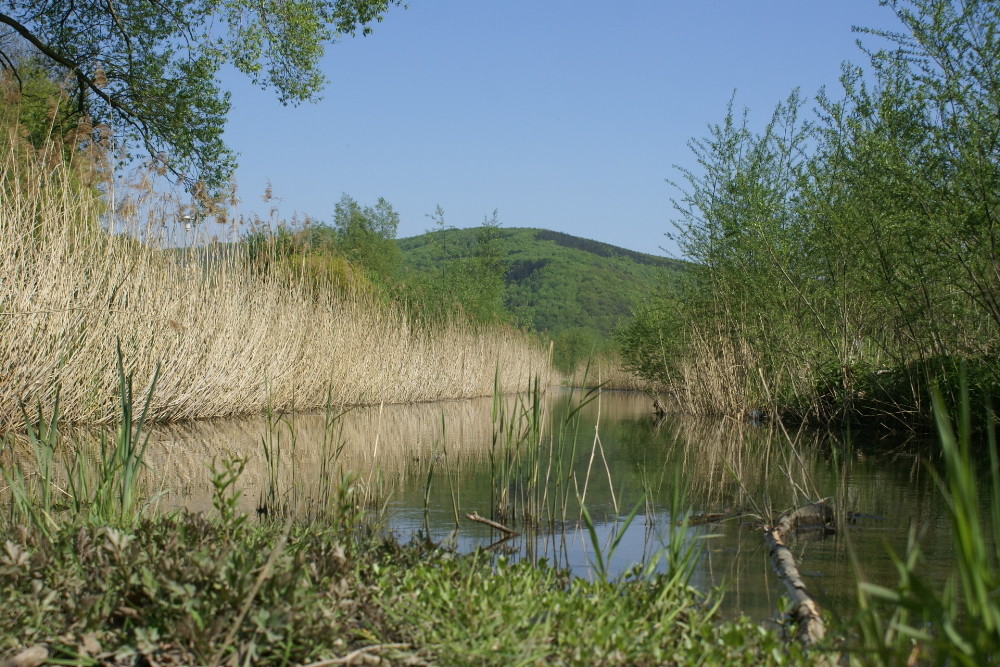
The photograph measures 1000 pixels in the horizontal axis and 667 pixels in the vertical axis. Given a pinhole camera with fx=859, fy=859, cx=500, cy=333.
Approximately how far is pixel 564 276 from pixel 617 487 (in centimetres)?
7299

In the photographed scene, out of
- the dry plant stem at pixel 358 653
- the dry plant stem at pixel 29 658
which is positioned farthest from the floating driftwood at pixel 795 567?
the dry plant stem at pixel 29 658

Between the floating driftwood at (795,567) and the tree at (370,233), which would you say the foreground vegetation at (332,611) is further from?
the tree at (370,233)

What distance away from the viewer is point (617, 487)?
6336 millimetres

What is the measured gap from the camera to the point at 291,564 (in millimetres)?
2398

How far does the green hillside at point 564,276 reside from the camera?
68.4 metres

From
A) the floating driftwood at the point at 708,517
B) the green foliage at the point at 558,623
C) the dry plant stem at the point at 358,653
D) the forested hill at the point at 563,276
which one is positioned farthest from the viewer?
the forested hill at the point at 563,276

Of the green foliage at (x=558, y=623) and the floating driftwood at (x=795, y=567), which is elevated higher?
the green foliage at (x=558, y=623)

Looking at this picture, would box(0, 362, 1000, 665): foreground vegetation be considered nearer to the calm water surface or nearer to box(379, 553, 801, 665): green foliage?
box(379, 553, 801, 665): green foliage

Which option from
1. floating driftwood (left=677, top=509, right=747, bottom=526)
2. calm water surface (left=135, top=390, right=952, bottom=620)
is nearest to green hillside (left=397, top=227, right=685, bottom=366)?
calm water surface (left=135, top=390, right=952, bottom=620)

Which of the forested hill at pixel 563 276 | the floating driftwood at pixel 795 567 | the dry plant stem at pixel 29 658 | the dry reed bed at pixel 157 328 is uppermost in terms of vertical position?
the forested hill at pixel 563 276

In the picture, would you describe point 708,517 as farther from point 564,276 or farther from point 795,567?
point 564,276

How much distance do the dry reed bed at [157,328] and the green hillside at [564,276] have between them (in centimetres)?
4151

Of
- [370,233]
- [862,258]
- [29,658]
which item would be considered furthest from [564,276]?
[29,658]

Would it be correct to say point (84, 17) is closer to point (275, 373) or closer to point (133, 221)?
point (275, 373)
